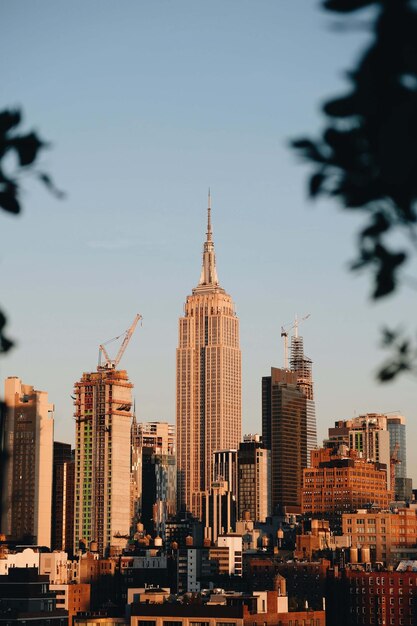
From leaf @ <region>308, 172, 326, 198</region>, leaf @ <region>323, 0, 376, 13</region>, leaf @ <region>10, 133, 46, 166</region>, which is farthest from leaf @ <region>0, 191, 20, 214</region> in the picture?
leaf @ <region>323, 0, 376, 13</region>

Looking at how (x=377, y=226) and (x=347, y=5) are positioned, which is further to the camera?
(x=377, y=226)

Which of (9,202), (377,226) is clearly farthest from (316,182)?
(9,202)

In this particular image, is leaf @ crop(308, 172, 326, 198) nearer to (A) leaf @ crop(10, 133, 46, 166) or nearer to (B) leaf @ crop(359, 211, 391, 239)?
(B) leaf @ crop(359, 211, 391, 239)

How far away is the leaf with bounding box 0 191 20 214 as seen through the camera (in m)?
8.06

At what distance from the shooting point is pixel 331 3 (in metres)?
6.34

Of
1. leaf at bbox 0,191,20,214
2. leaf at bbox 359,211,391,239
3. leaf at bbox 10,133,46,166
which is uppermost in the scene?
leaf at bbox 10,133,46,166

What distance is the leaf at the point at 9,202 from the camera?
8.06 metres

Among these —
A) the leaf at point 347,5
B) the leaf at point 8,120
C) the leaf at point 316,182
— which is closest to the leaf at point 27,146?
the leaf at point 8,120

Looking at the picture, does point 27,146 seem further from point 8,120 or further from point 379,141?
point 379,141

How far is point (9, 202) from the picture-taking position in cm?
812

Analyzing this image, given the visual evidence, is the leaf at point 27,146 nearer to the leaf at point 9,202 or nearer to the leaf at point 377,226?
the leaf at point 9,202

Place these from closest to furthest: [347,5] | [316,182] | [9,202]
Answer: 1. [347,5]
2. [316,182]
3. [9,202]

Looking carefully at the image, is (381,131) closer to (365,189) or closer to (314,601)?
(365,189)

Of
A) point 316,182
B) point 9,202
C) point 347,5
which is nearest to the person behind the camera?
point 347,5
